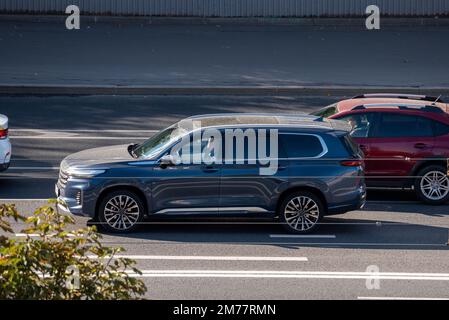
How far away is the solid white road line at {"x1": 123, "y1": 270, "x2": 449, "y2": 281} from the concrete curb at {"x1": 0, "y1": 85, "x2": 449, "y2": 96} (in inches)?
551

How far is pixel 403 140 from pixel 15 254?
414 inches

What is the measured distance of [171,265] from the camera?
11.6 metres

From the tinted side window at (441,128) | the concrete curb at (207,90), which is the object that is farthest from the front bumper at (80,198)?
the concrete curb at (207,90)

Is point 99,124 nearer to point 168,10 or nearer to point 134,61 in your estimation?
point 134,61

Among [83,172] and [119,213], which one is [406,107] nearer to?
[119,213]

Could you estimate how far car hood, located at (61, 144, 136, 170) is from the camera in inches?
524

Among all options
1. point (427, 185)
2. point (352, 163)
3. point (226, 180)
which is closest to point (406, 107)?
point (427, 185)

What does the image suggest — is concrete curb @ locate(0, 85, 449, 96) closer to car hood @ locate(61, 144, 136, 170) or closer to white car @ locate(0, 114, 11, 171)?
white car @ locate(0, 114, 11, 171)

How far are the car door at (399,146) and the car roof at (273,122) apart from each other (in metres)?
1.34

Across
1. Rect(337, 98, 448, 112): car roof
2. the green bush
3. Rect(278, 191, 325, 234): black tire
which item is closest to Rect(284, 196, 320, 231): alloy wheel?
Rect(278, 191, 325, 234): black tire

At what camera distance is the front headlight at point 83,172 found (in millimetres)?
13156

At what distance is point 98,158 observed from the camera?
1359 centimetres

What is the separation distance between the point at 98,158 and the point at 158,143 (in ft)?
2.95

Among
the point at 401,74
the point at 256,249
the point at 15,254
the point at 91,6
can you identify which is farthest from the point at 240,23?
the point at 15,254
